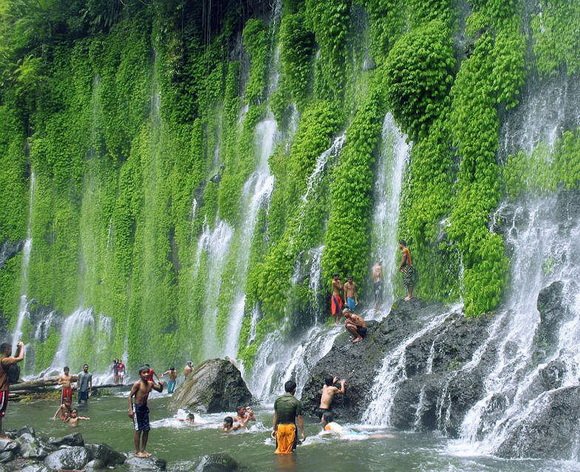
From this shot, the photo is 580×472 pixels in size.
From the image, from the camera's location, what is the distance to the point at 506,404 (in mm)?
12852

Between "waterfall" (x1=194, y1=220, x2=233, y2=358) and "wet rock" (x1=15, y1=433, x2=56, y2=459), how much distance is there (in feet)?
45.0

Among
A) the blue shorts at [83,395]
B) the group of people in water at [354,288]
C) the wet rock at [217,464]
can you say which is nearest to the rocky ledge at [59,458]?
the wet rock at [217,464]

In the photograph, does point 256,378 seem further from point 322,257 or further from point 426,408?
point 426,408

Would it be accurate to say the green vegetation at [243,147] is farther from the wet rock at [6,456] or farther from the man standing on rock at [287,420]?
the wet rock at [6,456]

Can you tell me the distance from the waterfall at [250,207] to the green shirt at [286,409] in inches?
479

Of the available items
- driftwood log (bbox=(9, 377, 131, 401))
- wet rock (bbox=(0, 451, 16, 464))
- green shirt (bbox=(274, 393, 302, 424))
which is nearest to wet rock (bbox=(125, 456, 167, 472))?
wet rock (bbox=(0, 451, 16, 464))

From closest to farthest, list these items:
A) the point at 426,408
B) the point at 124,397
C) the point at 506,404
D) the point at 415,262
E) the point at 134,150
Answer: the point at 506,404, the point at 426,408, the point at 415,262, the point at 124,397, the point at 134,150

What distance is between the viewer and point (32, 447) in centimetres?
→ 1248

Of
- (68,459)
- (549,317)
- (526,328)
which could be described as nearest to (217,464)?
(68,459)

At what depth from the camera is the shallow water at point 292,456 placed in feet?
37.3

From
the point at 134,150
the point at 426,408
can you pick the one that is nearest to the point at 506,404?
the point at 426,408

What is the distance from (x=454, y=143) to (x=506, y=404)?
723 cm

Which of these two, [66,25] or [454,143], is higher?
[66,25]

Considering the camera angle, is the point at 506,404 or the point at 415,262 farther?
the point at 415,262
